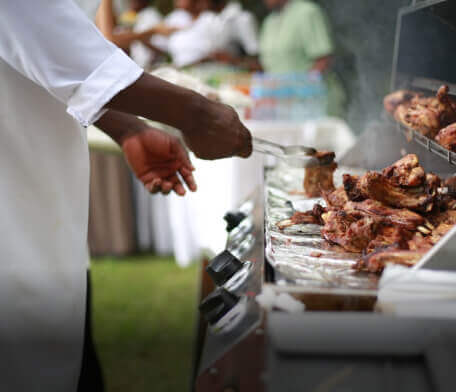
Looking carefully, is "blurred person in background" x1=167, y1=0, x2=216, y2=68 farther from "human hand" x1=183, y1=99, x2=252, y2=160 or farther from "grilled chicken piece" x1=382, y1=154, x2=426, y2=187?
"grilled chicken piece" x1=382, y1=154, x2=426, y2=187

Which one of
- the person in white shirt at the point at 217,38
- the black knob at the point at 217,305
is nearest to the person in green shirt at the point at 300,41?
the person in white shirt at the point at 217,38

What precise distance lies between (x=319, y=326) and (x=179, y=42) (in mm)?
4490

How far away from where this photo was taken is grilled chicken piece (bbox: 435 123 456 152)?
3.61 feet

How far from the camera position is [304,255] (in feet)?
2.91

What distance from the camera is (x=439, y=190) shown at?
1124 millimetres

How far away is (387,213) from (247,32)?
461 centimetres

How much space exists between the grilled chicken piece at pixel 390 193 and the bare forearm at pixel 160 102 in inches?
16.8

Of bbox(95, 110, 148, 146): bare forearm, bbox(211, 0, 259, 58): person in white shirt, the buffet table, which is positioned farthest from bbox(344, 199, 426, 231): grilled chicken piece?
bbox(211, 0, 259, 58): person in white shirt

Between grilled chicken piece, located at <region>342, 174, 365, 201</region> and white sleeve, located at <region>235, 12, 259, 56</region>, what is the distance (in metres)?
4.44

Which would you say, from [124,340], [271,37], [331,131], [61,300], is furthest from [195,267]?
[61,300]

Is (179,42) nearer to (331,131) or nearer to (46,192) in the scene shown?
(331,131)

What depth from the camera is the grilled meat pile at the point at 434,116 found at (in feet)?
3.70

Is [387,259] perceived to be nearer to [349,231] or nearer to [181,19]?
[349,231]

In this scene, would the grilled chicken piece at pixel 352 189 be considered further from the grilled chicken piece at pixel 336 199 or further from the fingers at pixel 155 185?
the fingers at pixel 155 185
